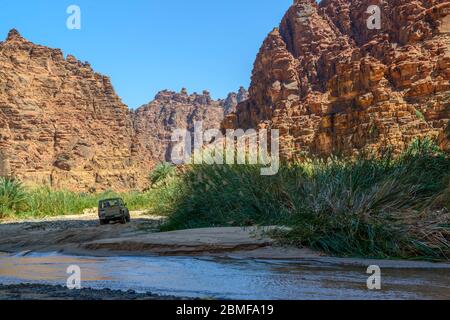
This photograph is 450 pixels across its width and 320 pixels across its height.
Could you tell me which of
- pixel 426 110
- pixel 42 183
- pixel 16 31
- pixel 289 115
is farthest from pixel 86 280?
pixel 16 31

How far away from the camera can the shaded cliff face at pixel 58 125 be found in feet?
281

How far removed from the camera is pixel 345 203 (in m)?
7.65

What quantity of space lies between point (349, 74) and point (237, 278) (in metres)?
52.4

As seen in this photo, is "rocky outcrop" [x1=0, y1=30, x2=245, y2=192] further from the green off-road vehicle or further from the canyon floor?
the canyon floor

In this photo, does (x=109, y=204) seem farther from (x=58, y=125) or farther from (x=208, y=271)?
(x=58, y=125)


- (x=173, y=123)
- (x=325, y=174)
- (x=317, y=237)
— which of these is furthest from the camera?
(x=173, y=123)

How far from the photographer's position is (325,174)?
9375 millimetres

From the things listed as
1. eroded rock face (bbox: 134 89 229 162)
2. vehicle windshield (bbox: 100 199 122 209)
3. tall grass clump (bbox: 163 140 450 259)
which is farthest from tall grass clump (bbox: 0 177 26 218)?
eroded rock face (bbox: 134 89 229 162)

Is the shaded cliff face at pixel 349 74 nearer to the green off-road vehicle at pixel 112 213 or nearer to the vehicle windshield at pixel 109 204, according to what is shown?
the green off-road vehicle at pixel 112 213

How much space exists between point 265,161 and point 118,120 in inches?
3904

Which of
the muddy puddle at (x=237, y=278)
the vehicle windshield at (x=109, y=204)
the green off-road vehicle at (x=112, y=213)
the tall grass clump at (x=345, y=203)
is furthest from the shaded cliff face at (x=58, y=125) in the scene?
the muddy puddle at (x=237, y=278)

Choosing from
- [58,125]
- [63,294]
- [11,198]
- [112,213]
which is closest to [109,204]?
[112,213]

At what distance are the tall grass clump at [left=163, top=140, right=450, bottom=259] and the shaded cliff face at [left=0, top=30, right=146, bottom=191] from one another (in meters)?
73.7
